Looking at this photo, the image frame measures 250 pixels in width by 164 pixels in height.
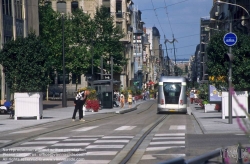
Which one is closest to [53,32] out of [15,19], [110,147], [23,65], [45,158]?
[15,19]

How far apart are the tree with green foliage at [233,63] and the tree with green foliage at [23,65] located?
29.1 feet

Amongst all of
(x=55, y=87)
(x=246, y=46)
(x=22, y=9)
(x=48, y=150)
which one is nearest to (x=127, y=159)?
(x=48, y=150)

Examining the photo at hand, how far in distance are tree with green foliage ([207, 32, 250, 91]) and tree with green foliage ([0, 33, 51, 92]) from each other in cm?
886

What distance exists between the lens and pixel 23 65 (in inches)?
1179

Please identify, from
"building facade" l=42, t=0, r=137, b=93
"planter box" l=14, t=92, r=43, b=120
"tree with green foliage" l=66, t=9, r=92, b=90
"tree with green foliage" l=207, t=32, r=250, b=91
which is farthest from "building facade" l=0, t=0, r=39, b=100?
"building facade" l=42, t=0, r=137, b=93

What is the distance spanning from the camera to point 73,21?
7062cm

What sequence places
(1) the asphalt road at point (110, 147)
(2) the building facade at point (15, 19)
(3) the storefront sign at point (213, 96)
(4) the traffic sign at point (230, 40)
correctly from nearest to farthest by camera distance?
(1) the asphalt road at point (110, 147) → (4) the traffic sign at point (230, 40) → (3) the storefront sign at point (213, 96) → (2) the building facade at point (15, 19)

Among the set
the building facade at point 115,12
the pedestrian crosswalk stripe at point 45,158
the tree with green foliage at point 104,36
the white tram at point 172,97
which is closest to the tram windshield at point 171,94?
the white tram at point 172,97

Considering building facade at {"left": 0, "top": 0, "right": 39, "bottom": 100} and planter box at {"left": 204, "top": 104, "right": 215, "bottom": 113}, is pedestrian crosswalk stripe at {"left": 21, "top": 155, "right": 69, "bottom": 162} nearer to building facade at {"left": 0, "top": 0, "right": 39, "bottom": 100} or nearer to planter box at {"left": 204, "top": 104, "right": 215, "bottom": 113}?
planter box at {"left": 204, "top": 104, "right": 215, "bottom": 113}

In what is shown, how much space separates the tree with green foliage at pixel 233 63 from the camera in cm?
2756

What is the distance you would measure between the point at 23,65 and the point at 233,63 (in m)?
10.8

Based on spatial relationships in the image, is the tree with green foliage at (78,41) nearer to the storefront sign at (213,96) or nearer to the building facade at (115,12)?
the building facade at (115,12)

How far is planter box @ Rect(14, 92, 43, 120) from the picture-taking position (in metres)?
29.7

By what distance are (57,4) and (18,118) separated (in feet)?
197
